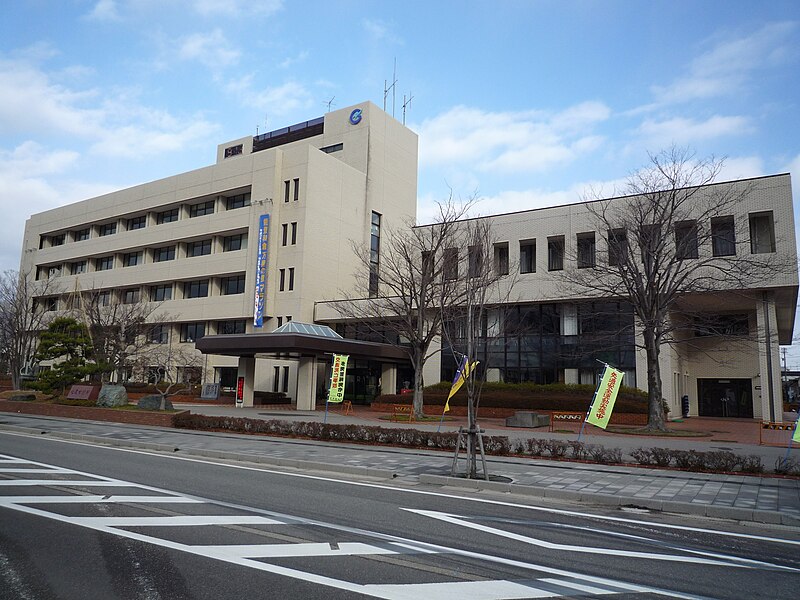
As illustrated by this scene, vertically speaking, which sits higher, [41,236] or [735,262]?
[41,236]

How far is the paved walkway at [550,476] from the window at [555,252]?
60.5 ft

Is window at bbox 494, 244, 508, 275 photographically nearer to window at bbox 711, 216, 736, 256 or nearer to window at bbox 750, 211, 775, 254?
window at bbox 711, 216, 736, 256

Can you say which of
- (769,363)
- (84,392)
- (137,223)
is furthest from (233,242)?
(769,363)

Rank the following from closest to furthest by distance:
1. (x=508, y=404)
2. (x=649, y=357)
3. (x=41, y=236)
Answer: (x=649, y=357)
(x=508, y=404)
(x=41, y=236)

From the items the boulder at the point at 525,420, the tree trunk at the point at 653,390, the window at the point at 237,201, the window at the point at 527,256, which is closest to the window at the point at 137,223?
the window at the point at 237,201

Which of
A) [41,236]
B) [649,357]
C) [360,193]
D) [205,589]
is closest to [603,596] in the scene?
Result: [205,589]

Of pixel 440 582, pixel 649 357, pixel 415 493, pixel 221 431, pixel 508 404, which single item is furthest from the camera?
pixel 508 404

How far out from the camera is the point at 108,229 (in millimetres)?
60406

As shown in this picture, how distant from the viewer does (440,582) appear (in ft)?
17.3

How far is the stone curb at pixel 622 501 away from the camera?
846cm

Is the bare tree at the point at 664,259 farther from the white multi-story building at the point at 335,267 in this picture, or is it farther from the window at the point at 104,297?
the window at the point at 104,297

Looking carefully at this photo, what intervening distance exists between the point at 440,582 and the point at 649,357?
21428 millimetres

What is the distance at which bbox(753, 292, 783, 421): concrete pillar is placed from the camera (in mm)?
29547

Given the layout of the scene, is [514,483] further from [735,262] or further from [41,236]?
[41,236]
